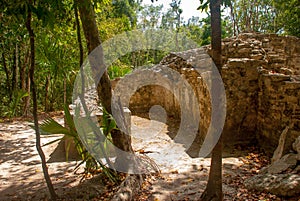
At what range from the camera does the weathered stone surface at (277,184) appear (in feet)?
10.8

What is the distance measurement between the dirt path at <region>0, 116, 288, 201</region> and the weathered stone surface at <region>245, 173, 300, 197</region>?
13 centimetres

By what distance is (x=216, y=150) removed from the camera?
3.18 meters

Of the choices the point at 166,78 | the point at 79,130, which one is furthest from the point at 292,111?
the point at 166,78

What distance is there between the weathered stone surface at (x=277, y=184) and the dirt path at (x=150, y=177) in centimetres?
13

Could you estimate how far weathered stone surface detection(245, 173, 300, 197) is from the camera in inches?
130

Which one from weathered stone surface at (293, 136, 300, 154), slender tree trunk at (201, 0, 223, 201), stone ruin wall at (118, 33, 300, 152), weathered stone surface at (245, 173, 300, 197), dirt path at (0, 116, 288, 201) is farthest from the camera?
stone ruin wall at (118, 33, 300, 152)

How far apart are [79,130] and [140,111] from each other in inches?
287

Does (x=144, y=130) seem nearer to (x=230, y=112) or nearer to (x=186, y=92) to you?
(x=186, y=92)

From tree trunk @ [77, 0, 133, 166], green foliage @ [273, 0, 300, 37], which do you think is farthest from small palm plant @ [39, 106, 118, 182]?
green foliage @ [273, 0, 300, 37]

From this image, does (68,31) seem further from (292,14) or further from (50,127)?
(292,14)

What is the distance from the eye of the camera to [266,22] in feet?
70.1

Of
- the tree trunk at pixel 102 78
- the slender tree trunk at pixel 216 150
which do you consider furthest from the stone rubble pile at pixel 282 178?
the tree trunk at pixel 102 78

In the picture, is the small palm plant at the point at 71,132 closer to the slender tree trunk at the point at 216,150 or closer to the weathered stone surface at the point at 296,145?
the slender tree trunk at the point at 216,150

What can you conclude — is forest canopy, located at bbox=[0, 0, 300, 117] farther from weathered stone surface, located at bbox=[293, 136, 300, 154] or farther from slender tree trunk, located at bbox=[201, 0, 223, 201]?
weathered stone surface, located at bbox=[293, 136, 300, 154]
